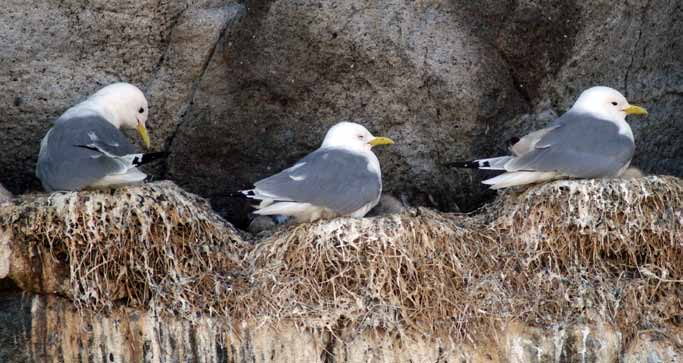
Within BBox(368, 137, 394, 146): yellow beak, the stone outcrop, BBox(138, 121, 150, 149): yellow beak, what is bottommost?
the stone outcrop

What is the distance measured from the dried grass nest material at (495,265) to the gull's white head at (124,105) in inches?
28.9

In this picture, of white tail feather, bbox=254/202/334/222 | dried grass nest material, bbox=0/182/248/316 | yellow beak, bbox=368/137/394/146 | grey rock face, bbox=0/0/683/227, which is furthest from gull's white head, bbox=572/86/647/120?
dried grass nest material, bbox=0/182/248/316

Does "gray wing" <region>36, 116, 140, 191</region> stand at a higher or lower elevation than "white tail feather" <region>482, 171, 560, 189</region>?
higher

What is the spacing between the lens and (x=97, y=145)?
4359mm

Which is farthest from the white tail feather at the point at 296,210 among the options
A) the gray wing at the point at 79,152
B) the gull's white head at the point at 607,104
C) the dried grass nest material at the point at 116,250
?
the gull's white head at the point at 607,104

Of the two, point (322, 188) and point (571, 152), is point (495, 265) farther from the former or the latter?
point (322, 188)

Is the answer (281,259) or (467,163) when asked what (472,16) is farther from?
(281,259)

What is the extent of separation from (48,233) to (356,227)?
39.9 inches

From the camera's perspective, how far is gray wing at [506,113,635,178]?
455 cm

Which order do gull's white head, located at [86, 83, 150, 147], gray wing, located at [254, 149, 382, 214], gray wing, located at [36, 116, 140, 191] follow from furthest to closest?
gull's white head, located at [86, 83, 150, 147], gray wing, located at [254, 149, 382, 214], gray wing, located at [36, 116, 140, 191]

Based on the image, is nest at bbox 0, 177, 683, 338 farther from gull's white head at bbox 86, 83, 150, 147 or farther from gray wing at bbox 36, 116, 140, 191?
gull's white head at bbox 86, 83, 150, 147

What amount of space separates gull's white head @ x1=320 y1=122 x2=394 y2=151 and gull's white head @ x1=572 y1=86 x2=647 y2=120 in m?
0.76

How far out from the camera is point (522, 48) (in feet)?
16.4

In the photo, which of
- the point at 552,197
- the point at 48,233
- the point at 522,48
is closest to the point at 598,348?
the point at 552,197
